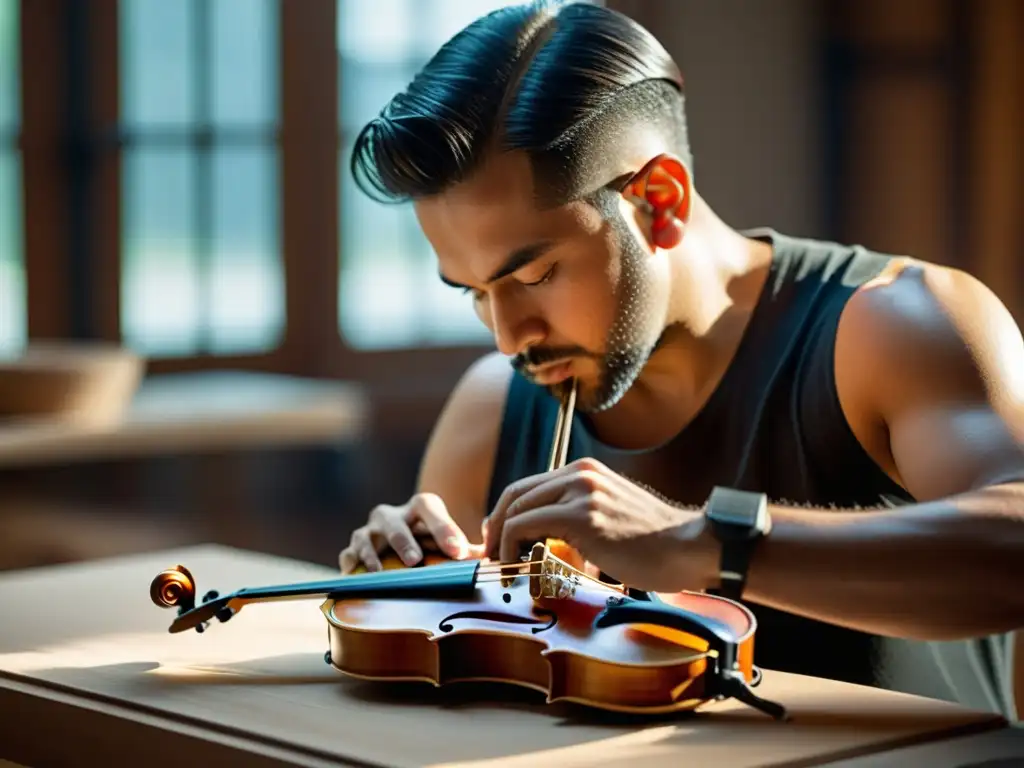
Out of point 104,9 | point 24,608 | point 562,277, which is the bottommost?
point 24,608

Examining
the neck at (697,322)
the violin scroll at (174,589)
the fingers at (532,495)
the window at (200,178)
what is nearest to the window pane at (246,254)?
the window at (200,178)

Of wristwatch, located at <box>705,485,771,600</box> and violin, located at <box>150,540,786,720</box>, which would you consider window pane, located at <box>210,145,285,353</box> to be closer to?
violin, located at <box>150,540,786,720</box>

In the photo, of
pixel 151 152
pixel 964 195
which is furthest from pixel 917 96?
pixel 151 152

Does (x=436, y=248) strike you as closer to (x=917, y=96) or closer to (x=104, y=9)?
(x=104, y=9)

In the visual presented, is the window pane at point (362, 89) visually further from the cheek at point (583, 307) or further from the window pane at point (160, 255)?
the cheek at point (583, 307)

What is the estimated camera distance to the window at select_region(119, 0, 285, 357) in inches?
170

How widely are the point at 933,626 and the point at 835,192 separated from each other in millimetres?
4050

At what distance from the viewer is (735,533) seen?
1.26 m

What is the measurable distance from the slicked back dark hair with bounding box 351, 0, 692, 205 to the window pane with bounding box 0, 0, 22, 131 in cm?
265

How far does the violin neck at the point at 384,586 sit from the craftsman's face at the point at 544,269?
0.31 meters

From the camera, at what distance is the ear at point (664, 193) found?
1712 mm

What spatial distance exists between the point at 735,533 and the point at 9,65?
3.34 metres

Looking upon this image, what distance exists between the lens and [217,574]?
186cm

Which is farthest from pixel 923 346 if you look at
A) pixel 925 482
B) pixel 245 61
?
pixel 245 61
